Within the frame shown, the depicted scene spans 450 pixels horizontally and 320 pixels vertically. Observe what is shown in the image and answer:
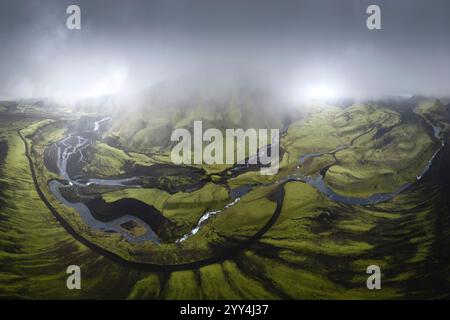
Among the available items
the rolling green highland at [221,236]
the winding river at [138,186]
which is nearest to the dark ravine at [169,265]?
the rolling green highland at [221,236]

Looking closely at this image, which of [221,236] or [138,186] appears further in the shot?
[138,186]

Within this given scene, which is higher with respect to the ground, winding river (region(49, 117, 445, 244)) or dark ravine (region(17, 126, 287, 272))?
winding river (region(49, 117, 445, 244))

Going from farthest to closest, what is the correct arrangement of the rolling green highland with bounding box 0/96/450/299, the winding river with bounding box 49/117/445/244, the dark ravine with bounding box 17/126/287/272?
the winding river with bounding box 49/117/445/244
the dark ravine with bounding box 17/126/287/272
the rolling green highland with bounding box 0/96/450/299

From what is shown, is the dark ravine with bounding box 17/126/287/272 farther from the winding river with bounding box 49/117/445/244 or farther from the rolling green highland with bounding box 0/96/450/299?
the winding river with bounding box 49/117/445/244

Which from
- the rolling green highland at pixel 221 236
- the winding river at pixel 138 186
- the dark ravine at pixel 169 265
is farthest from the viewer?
the winding river at pixel 138 186

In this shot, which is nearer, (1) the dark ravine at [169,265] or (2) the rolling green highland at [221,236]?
(2) the rolling green highland at [221,236]

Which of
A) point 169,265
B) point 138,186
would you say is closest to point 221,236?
→ point 169,265

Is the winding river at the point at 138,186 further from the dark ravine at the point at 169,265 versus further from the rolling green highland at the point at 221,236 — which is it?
the dark ravine at the point at 169,265

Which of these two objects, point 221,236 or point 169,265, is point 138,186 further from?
point 169,265

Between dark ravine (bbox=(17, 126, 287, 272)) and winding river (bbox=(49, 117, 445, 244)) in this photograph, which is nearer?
dark ravine (bbox=(17, 126, 287, 272))

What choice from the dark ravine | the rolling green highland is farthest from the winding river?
the dark ravine
